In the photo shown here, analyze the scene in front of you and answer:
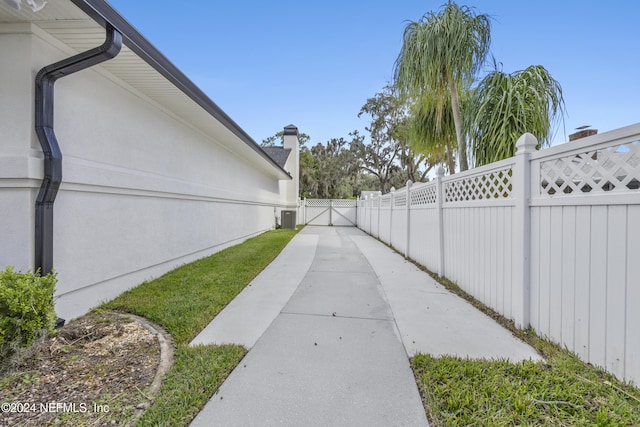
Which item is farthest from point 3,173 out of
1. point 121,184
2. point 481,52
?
point 481,52

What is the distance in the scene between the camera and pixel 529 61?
4945 millimetres

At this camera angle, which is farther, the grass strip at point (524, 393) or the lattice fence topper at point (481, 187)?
the lattice fence topper at point (481, 187)

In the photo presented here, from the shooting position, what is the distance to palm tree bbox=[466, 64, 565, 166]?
14.8 ft

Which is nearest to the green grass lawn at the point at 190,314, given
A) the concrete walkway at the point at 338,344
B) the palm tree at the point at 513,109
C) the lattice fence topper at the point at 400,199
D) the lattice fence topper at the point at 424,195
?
the concrete walkway at the point at 338,344

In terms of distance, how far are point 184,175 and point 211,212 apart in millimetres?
1347

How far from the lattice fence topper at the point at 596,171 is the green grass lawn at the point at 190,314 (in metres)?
3.12

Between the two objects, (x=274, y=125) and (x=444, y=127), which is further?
(x=274, y=125)

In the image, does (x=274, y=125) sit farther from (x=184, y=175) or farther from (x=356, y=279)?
(x=356, y=279)

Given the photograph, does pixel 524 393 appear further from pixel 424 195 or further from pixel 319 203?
pixel 319 203

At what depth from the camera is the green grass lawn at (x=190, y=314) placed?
1717 mm

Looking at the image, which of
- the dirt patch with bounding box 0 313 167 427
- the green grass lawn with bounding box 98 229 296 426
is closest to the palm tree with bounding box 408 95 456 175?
the green grass lawn with bounding box 98 229 296 426

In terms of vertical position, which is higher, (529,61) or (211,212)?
(529,61)

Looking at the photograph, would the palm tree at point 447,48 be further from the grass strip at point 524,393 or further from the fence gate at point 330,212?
the fence gate at point 330,212

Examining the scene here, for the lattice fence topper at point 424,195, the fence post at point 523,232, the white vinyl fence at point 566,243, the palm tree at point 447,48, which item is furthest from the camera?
the lattice fence topper at point 424,195
